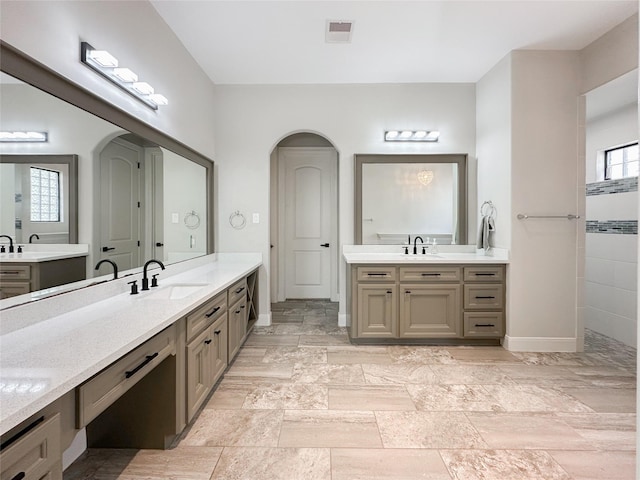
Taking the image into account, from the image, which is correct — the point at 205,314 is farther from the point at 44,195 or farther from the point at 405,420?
the point at 405,420

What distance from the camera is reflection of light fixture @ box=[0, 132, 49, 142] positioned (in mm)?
1387

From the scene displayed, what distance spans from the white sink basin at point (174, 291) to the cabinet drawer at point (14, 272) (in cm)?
72

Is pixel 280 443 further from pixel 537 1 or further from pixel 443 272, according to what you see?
pixel 537 1

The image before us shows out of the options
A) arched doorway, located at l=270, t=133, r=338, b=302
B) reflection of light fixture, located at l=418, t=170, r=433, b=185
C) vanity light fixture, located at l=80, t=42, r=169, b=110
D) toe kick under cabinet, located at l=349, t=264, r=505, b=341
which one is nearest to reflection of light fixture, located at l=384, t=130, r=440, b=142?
reflection of light fixture, located at l=418, t=170, r=433, b=185

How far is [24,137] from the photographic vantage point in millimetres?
1487

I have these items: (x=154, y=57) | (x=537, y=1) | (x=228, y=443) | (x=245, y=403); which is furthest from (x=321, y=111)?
(x=228, y=443)

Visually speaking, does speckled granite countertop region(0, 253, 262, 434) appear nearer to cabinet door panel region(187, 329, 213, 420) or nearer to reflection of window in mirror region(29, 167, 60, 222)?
cabinet door panel region(187, 329, 213, 420)

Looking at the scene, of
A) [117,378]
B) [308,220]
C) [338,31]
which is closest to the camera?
[117,378]

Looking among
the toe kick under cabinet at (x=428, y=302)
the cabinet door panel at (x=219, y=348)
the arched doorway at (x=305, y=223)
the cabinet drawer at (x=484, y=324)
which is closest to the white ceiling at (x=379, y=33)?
the arched doorway at (x=305, y=223)

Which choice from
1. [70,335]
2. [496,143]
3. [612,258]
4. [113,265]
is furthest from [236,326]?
[612,258]

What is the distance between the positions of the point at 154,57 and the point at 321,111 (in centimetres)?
189

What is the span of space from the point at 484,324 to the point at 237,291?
95.6 inches

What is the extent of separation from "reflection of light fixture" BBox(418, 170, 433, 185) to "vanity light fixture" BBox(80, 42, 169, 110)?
9.19 ft

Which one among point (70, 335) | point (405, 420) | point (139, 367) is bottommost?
point (405, 420)
